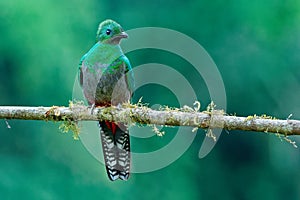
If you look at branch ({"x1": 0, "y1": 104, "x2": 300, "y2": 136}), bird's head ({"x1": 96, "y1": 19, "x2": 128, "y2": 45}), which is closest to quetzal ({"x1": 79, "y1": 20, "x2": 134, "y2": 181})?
bird's head ({"x1": 96, "y1": 19, "x2": 128, "y2": 45})

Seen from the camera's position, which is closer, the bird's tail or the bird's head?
the bird's tail

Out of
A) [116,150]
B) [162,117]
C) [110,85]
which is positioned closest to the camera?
[162,117]

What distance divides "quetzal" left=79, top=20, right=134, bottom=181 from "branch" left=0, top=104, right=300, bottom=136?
0.42 m

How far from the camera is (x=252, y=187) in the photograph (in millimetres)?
8711

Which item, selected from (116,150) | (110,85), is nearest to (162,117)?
(116,150)

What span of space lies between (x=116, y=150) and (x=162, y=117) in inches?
32.7

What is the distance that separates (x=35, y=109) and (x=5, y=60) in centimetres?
520

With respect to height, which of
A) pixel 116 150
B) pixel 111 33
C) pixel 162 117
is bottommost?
pixel 162 117

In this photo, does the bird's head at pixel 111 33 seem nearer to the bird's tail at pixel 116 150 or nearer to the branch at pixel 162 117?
the bird's tail at pixel 116 150

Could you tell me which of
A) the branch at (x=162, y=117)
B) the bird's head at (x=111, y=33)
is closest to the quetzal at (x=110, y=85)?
the bird's head at (x=111, y=33)

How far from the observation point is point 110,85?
158 inches

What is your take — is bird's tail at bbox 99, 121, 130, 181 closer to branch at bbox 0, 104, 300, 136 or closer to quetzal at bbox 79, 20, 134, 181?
quetzal at bbox 79, 20, 134, 181

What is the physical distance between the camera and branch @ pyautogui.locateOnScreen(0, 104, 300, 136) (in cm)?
289

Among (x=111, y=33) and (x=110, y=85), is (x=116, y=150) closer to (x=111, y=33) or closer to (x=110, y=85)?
(x=110, y=85)
